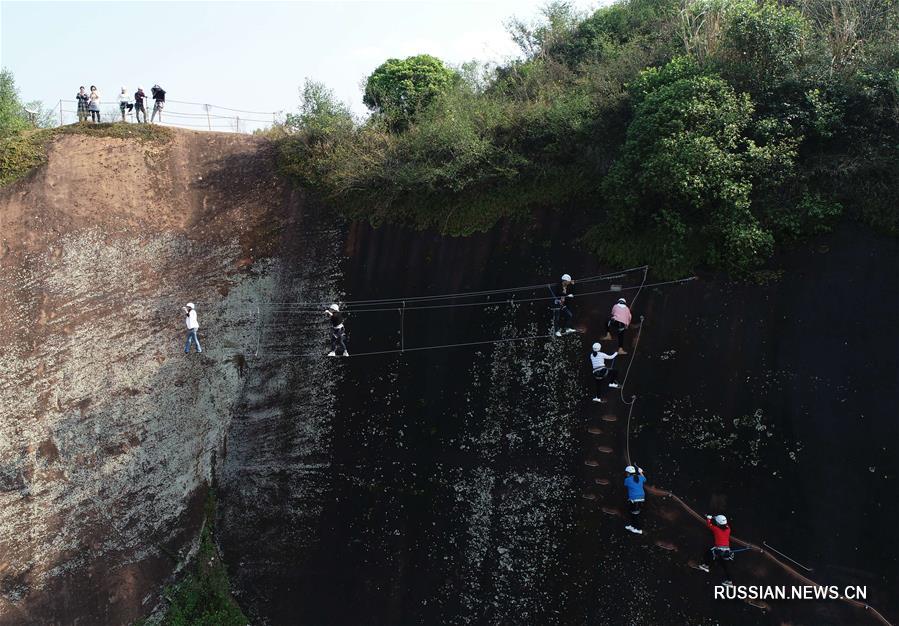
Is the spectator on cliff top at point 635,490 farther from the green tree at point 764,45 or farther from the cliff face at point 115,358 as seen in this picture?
the cliff face at point 115,358

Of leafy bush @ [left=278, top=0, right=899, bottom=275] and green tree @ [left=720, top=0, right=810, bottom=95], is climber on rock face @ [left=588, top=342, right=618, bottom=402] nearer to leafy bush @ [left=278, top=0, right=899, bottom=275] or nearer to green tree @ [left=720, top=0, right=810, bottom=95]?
leafy bush @ [left=278, top=0, right=899, bottom=275]

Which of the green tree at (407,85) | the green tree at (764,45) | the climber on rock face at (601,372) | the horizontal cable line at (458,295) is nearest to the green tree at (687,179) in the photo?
the horizontal cable line at (458,295)

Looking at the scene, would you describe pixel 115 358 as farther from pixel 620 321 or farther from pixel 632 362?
pixel 632 362

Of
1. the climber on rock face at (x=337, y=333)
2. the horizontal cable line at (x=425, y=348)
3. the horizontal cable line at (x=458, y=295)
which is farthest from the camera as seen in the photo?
the climber on rock face at (x=337, y=333)

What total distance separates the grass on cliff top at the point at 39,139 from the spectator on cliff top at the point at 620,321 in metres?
15.8

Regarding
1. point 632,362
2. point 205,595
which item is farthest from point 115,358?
point 632,362

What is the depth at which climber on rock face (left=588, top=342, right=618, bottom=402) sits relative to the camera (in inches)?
552

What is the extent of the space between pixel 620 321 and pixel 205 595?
1154cm

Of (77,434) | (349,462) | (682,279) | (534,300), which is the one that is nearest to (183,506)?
(77,434)

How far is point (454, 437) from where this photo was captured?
52.3 feet

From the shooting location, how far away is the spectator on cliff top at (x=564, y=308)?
1499 centimetres

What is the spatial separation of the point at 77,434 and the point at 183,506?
132 inches

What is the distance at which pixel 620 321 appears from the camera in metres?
14.2

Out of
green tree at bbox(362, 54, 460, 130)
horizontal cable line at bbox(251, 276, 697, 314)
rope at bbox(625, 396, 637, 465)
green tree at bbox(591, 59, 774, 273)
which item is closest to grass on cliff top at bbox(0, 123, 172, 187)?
green tree at bbox(362, 54, 460, 130)
